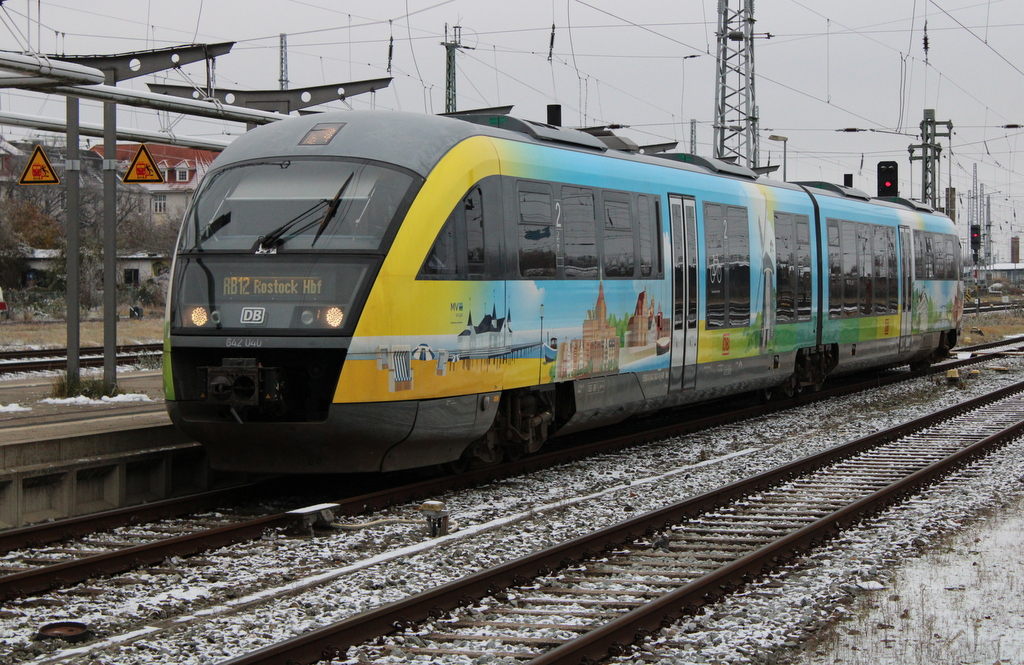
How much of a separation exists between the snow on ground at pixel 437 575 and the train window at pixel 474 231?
2.03 meters

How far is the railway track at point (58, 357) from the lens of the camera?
19.6m

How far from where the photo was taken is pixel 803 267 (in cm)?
1741

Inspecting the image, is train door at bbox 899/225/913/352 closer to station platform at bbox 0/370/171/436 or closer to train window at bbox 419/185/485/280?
station platform at bbox 0/370/171/436

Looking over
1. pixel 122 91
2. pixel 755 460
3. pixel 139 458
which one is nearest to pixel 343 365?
pixel 139 458

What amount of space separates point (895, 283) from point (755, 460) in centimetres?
947

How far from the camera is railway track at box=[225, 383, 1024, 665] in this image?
6105mm

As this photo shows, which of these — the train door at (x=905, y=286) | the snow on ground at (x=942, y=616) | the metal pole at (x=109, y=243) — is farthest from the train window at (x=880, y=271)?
the metal pole at (x=109, y=243)

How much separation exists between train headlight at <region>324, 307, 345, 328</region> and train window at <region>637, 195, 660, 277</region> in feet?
15.0

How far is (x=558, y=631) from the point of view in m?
6.50

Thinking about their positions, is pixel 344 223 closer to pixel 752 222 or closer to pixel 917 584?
pixel 917 584

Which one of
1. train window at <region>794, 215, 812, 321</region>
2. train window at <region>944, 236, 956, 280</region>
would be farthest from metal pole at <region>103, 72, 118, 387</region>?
train window at <region>944, 236, 956, 280</region>

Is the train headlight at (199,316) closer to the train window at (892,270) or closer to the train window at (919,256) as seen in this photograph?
the train window at (892,270)

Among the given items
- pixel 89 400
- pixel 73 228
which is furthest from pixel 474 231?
pixel 89 400

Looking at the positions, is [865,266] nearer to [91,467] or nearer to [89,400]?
[89,400]
